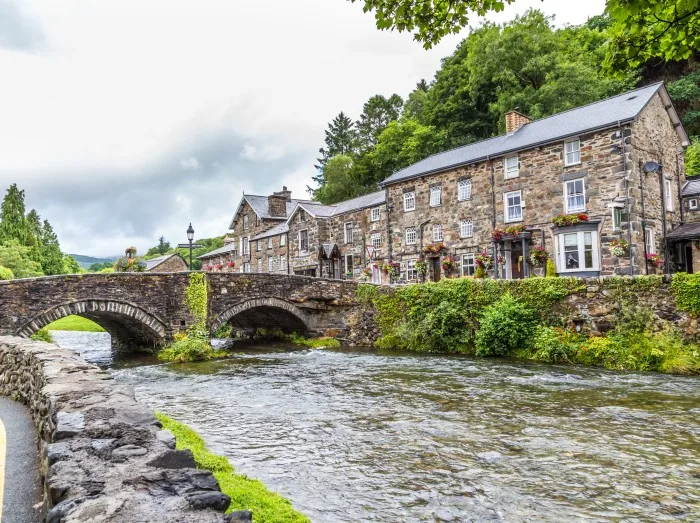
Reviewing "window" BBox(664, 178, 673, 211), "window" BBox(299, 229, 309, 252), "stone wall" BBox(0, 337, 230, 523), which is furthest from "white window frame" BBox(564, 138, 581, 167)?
→ "stone wall" BBox(0, 337, 230, 523)

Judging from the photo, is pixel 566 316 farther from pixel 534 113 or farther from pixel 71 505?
pixel 534 113

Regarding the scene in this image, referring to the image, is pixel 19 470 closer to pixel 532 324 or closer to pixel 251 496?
pixel 251 496

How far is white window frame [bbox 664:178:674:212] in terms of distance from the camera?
23.1 metres

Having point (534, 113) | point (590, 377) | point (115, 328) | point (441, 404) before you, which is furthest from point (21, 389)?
point (534, 113)

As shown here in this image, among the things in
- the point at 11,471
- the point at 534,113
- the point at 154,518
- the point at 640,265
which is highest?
the point at 534,113

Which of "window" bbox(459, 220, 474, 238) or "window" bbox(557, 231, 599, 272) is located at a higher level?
"window" bbox(459, 220, 474, 238)

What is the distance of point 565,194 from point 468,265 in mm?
6112

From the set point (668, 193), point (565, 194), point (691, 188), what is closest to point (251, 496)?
point (565, 194)

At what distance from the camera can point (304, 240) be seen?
38062 mm

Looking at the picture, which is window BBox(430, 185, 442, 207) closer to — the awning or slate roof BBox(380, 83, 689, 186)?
slate roof BBox(380, 83, 689, 186)

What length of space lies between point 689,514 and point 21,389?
8.75m

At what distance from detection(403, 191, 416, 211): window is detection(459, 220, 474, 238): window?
3.66 metres

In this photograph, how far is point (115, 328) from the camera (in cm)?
2352

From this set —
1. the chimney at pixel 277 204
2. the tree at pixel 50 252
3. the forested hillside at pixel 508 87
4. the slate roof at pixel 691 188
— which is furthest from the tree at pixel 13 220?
the slate roof at pixel 691 188
